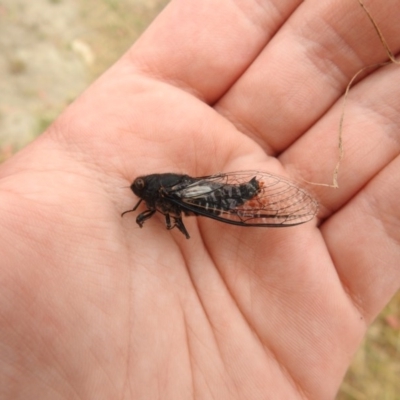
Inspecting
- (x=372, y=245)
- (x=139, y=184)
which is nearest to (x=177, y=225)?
(x=139, y=184)

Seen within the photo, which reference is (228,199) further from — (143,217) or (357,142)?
(357,142)

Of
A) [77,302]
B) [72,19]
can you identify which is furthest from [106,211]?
[72,19]

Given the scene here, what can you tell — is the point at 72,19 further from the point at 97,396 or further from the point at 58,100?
the point at 97,396

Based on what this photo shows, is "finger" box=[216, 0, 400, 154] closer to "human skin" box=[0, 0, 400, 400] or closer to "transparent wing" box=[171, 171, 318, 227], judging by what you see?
"human skin" box=[0, 0, 400, 400]

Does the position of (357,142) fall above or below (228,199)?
above

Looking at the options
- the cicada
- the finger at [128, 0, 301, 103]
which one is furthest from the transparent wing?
the finger at [128, 0, 301, 103]

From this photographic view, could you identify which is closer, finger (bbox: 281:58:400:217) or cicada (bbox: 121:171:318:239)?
cicada (bbox: 121:171:318:239)
